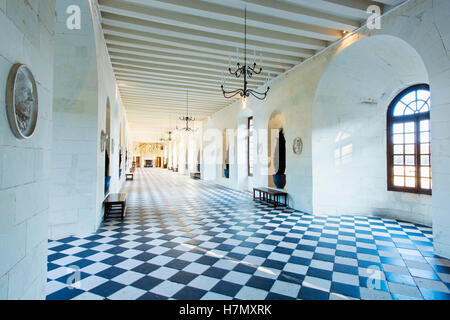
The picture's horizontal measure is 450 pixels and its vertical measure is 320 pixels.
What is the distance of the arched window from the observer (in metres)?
5.34

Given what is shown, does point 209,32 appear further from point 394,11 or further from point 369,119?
point 369,119

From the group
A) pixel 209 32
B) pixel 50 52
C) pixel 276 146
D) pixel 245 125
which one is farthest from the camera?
pixel 245 125

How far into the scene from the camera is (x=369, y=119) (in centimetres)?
619

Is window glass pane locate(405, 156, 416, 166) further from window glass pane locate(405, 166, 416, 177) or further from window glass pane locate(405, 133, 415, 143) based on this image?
window glass pane locate(405, 133, 415, 143)

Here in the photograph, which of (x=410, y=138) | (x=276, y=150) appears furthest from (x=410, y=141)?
(x=276, y=150)

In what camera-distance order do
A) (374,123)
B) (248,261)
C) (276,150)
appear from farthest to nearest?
(276,150), (374,123), (248,261)

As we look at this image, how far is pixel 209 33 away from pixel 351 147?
451 centimetres

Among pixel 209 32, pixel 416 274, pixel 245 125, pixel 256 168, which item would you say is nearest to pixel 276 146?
pixel 256 168

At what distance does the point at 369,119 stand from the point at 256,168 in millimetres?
4162

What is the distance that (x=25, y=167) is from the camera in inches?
69.7

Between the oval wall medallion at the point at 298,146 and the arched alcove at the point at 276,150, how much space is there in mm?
1413

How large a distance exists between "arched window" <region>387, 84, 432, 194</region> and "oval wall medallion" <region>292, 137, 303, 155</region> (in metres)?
2.13

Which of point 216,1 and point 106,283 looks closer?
point 106,283

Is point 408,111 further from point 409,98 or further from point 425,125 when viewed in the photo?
point 425,125
